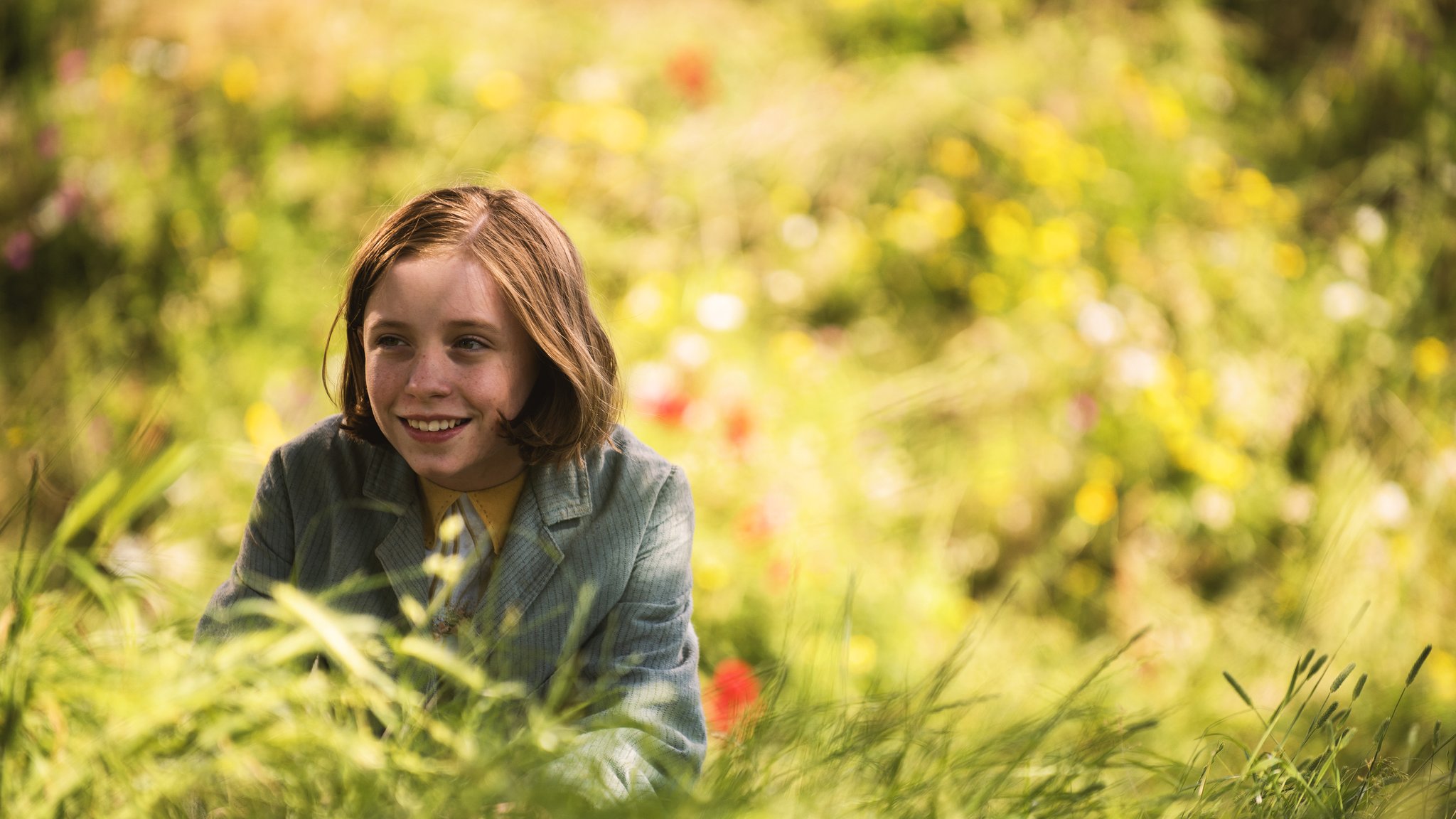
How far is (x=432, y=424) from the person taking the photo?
1.21m

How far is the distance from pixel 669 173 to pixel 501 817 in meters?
3.20

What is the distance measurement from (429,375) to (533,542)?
23 cm

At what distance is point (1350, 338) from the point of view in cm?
360

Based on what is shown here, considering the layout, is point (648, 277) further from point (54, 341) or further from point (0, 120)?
point (0, 120)

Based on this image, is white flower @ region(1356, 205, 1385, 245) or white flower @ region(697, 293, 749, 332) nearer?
white flower @ region(697, 293, 749, 332)

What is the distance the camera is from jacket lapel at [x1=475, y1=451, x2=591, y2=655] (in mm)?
1229

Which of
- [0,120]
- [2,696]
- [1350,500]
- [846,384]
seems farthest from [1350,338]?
[0,120]

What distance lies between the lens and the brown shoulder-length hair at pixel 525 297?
1.21 m

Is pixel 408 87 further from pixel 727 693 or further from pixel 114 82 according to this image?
pixel 727 693

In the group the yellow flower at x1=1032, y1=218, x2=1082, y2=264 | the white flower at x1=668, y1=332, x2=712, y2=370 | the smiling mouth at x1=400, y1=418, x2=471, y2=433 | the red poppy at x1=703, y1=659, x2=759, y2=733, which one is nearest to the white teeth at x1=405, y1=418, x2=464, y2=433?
the smiling mouth at x1=400, y1=418, x2=471, y2=433

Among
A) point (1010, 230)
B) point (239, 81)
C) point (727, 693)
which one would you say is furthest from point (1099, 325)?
point (239, 81)

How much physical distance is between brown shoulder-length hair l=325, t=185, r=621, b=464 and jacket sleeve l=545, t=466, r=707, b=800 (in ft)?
0.52

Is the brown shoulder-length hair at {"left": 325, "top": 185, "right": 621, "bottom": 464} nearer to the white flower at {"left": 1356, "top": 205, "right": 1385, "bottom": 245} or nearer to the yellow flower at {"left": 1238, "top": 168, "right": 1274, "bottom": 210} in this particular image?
the yellow flower at {"left": 1238, "top": 168, "right": 1274, "bottom": 210}

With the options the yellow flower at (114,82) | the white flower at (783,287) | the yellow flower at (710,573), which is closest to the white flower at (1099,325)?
the white flower at (783,287)
